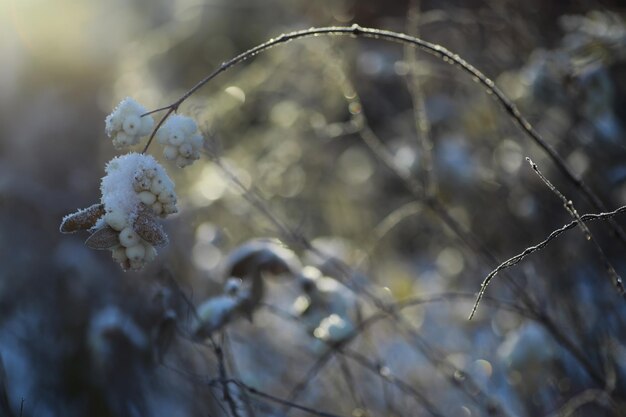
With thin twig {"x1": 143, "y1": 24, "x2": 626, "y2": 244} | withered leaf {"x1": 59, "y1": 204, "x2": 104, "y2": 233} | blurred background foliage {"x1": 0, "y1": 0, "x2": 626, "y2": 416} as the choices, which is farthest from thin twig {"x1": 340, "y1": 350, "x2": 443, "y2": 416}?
withered leaf {"x1": 59, "y1": 204, "x2": 104, "y2": 233}

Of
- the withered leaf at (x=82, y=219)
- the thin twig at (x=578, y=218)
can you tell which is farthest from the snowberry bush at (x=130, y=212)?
the thin twig at (x=578, y=218)

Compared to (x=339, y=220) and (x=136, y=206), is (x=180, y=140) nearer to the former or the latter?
(x=136, y=206)

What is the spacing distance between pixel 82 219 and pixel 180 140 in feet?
0.71

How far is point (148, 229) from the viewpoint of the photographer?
3.86 feet

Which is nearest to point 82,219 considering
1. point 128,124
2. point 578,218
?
point 128,124

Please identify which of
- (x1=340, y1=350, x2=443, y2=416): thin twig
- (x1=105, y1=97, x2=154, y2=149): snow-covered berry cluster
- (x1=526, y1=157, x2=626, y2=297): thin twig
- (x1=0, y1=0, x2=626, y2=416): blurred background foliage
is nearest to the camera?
(x1=526, y1=157, x2=626, y2=297): thin twig

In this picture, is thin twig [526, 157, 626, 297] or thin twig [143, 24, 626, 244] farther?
thin twig [143, 24, 626, 244]

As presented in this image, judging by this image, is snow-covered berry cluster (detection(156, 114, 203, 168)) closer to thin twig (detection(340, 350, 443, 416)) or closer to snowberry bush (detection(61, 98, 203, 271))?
snowberry bush (detection(61, 98, 203, 271))

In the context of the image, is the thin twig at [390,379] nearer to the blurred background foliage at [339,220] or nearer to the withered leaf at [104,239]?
the blurred background foliage at [339,220]

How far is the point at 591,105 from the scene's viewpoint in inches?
A: 87.6

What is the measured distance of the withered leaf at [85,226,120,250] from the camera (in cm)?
117

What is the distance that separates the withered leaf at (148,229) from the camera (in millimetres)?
1178

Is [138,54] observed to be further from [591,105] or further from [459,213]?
[591,105]

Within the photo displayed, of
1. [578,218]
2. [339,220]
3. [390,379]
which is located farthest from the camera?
[339,220]
